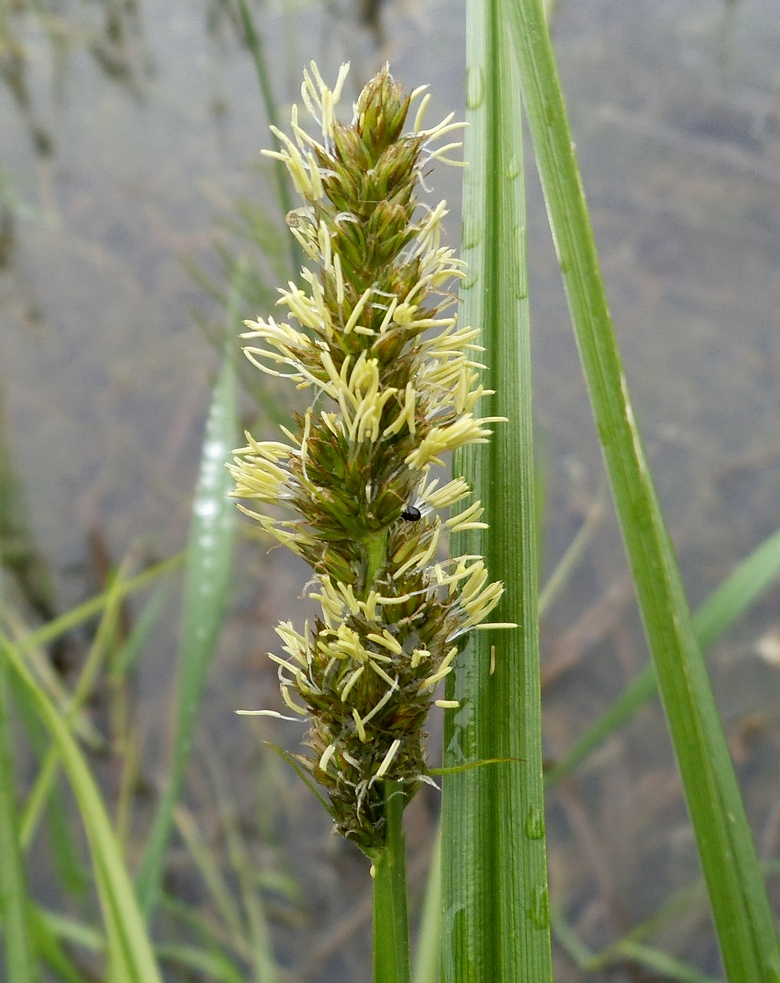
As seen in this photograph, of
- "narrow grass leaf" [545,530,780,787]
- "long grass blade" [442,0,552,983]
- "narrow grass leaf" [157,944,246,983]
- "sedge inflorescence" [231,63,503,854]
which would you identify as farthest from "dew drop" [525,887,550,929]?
"narrow grass leaf" [157,944,246,983]

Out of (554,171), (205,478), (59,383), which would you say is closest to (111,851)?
(205,478)

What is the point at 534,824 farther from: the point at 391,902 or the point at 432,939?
the point at 432,939

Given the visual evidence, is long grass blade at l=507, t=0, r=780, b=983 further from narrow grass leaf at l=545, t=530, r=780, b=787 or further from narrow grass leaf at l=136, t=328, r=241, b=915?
narrow grass leaf at l=136, t=328, r=241, b=915

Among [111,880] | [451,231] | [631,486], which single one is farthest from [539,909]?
[451,231]

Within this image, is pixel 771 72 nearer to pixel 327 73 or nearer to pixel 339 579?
pixel 327 73

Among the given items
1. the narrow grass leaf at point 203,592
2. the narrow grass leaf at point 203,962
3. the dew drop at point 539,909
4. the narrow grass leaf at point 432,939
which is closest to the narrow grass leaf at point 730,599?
the narrow grass leaf at point 432,939

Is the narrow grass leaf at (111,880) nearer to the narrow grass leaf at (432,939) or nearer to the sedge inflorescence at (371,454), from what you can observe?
the narrow grass leaf at (432,939)
